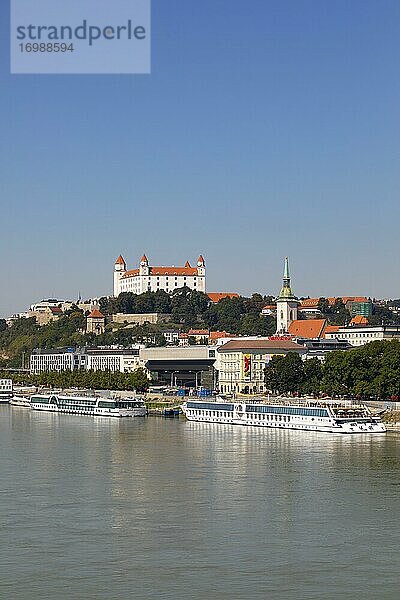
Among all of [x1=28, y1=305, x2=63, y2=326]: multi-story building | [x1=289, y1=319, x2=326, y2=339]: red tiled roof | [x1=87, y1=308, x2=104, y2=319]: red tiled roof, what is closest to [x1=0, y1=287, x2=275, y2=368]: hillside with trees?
[x1=87, y1=308, x2=104, y2=319]: red tiled roof

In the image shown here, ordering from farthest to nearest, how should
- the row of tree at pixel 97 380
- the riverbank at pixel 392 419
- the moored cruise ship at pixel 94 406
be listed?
the row of tree at pixel 97 380 → the moored cruise ship at pixel 94 406 → the riverbank at pixel 392 419

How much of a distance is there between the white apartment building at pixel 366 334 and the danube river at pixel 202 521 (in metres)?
30.1

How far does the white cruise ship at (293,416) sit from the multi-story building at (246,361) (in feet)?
42.1

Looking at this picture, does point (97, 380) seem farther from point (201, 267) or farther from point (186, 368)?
point (201, 267)

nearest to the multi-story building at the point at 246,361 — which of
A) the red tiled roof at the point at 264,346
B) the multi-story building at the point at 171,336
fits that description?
the red tiled roof at the point at 264,346

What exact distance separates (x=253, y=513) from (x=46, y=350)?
5361 centimetres

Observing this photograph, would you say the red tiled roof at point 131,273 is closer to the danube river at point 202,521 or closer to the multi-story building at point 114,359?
the multi-story building at point 114,359

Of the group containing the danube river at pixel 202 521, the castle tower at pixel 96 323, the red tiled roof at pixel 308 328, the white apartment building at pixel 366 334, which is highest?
the castle tower at pixel 96 323

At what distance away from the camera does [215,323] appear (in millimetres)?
74562

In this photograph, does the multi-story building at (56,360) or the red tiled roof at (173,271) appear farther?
the red tiled roof at (173,271)

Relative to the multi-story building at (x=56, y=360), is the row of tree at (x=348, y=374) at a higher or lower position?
lower

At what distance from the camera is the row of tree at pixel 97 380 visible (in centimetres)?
4947

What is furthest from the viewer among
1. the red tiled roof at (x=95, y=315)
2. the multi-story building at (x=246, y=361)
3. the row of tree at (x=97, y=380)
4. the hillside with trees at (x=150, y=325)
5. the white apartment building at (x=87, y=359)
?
the red tiled roof at (x=95, y=315)

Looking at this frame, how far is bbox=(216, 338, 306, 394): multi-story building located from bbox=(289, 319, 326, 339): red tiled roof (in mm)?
6798
